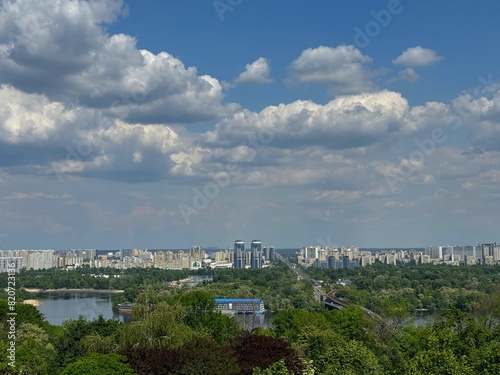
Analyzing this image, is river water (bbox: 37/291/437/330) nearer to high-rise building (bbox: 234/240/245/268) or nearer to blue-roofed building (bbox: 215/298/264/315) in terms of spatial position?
blue-roofed building (bbox: 215/298/264/315)

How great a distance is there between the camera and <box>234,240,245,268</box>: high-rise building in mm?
97688

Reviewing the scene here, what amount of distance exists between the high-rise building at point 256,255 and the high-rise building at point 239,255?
160 cm

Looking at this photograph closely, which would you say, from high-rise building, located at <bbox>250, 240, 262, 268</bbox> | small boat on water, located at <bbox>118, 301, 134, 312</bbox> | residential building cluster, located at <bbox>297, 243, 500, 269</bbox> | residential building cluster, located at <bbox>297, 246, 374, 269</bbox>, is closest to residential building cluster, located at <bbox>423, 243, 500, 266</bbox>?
residential building cluster, located at <bbox>297, 243, 500, 269</bbox>

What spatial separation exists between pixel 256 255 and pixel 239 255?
287 centimetres

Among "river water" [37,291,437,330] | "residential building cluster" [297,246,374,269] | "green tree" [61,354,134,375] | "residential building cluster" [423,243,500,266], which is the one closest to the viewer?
"green tree" [61,354,134,375]

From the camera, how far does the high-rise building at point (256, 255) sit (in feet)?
310

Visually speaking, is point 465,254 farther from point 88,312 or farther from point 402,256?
point 88,312

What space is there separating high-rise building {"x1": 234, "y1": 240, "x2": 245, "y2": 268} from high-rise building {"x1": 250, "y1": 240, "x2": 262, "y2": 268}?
63.0 inches

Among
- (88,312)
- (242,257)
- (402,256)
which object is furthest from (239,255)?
(88,312)

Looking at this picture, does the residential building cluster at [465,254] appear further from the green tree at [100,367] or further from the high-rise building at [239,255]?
the green tree at [100,367]

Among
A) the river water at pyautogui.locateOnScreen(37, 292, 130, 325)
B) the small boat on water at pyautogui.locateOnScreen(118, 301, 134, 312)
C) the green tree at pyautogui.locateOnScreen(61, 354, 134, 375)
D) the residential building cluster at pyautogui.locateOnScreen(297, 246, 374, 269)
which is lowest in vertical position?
the river water at pyautogui.locateOnScreen(37, 292, 130, 325)

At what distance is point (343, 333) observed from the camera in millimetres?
16375

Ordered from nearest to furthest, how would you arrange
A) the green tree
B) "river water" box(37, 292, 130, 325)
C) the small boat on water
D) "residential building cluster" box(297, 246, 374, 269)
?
1. the green tree
2. "river water" box(37, 292, 130, 325)
3. the small boat on water
4. "residential building cluster" box(297, 246, 374, 269)

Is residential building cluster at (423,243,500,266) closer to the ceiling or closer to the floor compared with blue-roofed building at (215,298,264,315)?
closer to the ceiling
